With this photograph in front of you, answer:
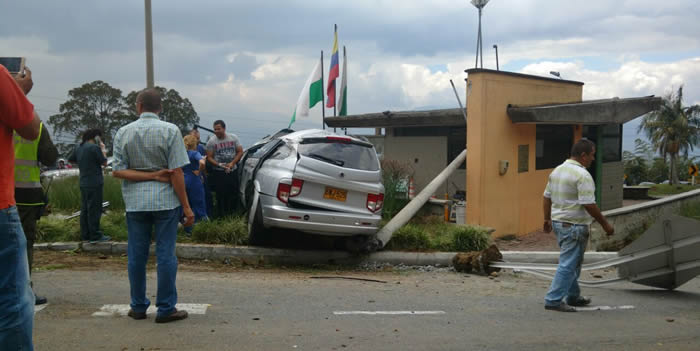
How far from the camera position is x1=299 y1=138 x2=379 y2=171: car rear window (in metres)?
8.53

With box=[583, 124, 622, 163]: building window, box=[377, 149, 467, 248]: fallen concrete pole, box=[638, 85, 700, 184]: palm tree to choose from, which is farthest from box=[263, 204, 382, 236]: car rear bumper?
box=[638, 85, 700, 184]: palm tree

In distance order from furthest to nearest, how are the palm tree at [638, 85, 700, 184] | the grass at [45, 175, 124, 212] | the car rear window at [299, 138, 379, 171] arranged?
the palm tree at [638, 85, 700, 184]
the grass at [45, 175, 124, 212]
the car rear window at [299, 138, 379, 171]

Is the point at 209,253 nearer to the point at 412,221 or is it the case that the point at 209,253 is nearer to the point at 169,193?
the point at 169,193

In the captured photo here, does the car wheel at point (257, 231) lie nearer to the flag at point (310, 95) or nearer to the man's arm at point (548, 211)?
the man's arm at point (548, 211)

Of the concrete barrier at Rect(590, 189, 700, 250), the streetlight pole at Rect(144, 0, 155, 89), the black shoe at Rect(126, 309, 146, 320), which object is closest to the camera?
→ the black shoe at Rect(126, 309, 146, 320)

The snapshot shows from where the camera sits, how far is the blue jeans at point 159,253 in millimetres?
5152

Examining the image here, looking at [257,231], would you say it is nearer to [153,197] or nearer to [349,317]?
[349,317]

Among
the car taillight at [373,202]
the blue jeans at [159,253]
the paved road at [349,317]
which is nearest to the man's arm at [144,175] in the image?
the blue jeans at [159,253]

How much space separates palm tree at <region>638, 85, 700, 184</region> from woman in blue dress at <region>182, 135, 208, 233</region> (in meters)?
46.8

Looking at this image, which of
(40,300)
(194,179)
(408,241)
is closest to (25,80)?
(40,300)

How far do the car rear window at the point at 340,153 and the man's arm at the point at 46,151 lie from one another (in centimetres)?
351

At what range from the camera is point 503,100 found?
1352cm

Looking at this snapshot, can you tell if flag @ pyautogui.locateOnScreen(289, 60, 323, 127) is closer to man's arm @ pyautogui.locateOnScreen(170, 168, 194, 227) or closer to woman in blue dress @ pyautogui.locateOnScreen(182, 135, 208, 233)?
woman in blue dress @ pyautogui.locateOnScreen(182, 135, 208, 233)

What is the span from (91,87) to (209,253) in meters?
33.9
